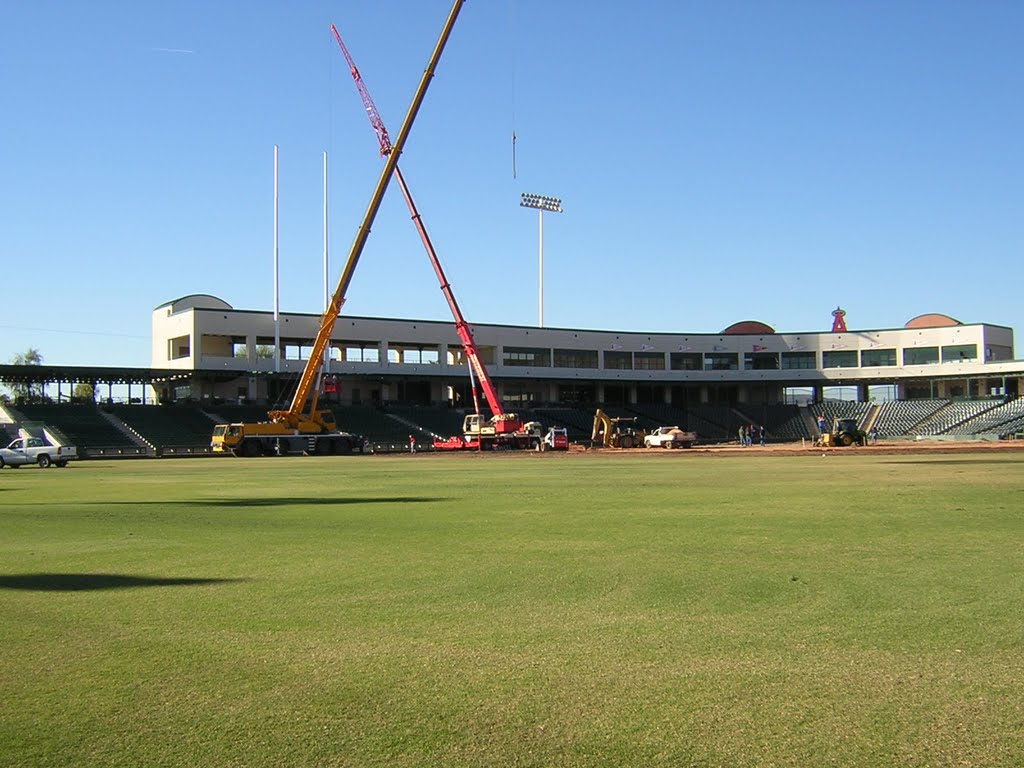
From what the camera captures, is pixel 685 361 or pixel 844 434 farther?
pixel 685 361

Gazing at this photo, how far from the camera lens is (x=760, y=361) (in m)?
114

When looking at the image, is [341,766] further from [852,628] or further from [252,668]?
[852,628]

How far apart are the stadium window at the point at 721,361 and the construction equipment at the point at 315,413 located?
5843 cm

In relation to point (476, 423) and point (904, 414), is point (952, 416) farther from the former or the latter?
point (476, 423)

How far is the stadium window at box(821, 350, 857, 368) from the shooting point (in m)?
111

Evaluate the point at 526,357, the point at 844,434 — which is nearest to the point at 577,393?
the point at 526,357

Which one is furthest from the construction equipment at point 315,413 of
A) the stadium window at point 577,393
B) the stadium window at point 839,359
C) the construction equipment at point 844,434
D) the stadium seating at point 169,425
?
the stadium window at point 839,359

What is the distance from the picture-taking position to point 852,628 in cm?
773

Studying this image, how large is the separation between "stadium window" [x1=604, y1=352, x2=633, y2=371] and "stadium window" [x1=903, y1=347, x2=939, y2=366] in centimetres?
3106

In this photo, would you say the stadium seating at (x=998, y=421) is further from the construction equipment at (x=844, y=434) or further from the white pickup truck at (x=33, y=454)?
the white pickup truck at (x=33, y=454)

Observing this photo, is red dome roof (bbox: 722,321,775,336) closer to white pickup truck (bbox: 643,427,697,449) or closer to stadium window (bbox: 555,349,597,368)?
stadium window (bbox: 555,349,597,368)

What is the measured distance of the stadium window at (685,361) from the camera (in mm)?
113894

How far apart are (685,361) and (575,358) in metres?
14.5

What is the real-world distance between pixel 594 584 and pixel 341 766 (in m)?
5.35
